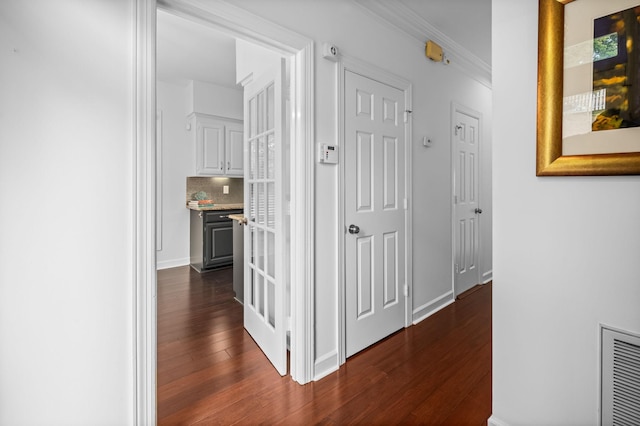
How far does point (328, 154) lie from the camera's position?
1932 millimetres

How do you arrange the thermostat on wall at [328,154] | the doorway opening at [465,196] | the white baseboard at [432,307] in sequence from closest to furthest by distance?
the thermostat on wall at [328,154] → the white baseboard at [432,307] → the doorway opening at [465,196]

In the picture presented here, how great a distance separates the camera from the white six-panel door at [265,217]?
6.35 ft

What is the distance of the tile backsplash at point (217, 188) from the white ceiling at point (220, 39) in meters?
1.53

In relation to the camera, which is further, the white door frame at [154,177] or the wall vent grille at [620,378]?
the white door frame at [154,177]

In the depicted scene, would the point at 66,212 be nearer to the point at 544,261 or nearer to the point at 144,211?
the point at 144,211

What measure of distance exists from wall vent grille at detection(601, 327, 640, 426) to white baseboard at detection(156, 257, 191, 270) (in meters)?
4.86

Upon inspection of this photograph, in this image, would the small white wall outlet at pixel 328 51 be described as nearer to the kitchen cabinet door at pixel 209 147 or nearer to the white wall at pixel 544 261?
the white wall at pixel 544 261

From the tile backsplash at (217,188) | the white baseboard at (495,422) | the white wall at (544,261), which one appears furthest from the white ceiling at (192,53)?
the white baseboard at (495,422)

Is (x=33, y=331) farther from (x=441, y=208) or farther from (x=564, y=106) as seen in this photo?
(x=441, y=208)

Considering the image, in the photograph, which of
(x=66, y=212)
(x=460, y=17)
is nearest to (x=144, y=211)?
(x=66, y=212)

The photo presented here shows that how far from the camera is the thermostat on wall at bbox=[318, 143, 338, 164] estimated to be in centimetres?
190

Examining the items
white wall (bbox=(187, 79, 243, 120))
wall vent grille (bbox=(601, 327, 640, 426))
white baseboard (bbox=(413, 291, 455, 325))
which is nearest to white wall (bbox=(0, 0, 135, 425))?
wall vent grille (bbox=(601, 327, 640, 426))

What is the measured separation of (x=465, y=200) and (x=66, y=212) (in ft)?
11.5

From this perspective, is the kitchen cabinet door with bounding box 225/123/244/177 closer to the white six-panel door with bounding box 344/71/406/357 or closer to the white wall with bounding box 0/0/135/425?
the white six-panel door with bounding box 344/71/406/357
